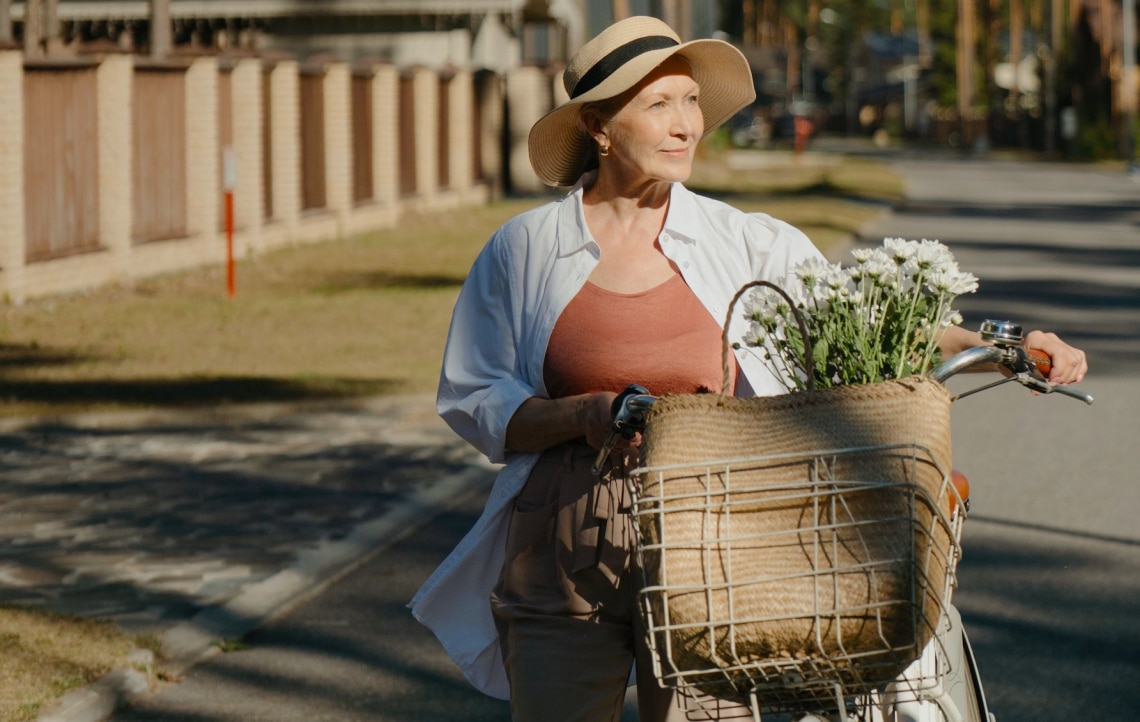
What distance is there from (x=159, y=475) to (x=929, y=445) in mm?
7028

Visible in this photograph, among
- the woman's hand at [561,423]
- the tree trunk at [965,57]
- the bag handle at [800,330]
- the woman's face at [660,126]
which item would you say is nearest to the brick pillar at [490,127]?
the woman's face at [660,126]

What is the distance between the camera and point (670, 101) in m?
3.47

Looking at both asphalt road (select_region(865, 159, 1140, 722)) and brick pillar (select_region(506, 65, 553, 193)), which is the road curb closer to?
asphalt road (select_region(865, 159, 1140, 722))

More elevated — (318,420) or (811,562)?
(811,562)

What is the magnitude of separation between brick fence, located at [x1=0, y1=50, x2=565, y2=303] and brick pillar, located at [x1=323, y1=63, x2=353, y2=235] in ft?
0.07

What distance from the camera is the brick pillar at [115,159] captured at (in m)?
18.6

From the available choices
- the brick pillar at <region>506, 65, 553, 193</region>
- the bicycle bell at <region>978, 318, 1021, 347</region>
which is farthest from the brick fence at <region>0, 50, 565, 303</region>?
the bicycle bell at <region>978, 318, 1021, 347</region>

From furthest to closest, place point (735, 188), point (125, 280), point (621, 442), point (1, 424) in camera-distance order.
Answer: point (735, 188) < point (125, 280) < point (1, 424) < point (621, 442)

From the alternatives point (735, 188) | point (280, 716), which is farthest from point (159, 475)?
point (735, 188)

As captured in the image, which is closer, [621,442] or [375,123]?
[621,442]

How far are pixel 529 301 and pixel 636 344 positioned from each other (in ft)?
0.77

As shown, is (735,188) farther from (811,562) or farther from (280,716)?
(811,562)

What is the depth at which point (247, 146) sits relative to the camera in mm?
22891

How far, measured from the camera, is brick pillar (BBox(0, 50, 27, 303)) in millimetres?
16109
